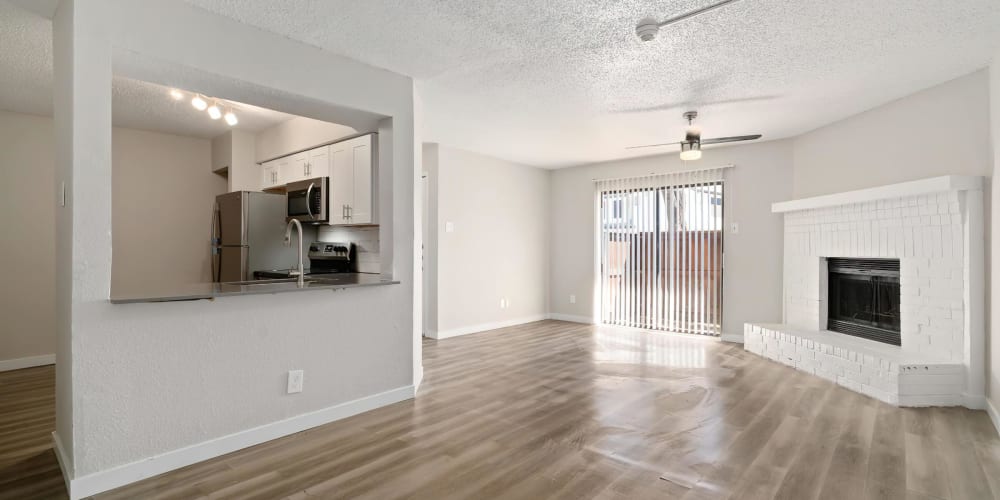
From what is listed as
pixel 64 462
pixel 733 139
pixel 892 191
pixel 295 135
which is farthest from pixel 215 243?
pixel 892 191

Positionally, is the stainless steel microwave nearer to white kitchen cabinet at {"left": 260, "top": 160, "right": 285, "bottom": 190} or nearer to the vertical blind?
white kitchen cabinet at {"left": 260, "top": 160, "right": 285, "bottom": 190}

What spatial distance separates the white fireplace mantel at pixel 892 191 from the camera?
334cm

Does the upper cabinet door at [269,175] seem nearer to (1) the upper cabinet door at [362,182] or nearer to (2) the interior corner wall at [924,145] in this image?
(1) the upper cabinet door at [362,182]

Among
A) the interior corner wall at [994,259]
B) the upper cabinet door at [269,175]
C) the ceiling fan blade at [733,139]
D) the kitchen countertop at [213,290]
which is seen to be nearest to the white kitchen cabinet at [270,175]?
the upper cabinet door at [269,175]

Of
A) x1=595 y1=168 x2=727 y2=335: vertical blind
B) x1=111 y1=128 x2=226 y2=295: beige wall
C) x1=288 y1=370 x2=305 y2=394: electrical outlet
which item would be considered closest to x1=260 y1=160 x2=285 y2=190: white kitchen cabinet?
x1=111 y1=128 x2=226 y2=295: beige wall

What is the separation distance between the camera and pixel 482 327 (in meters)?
6.40

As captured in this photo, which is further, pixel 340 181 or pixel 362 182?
pixel 340 181

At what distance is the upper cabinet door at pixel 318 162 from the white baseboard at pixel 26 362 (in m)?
3.13

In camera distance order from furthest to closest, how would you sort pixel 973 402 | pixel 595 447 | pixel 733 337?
1. pixel 733 337
2. pixel 973 402
3. pixel 595 447

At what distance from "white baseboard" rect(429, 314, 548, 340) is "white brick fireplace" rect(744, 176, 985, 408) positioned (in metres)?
3.38

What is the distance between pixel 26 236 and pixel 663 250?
7138mm

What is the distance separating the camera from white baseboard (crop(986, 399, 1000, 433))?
2947mm

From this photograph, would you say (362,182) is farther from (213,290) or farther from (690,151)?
(690,151)

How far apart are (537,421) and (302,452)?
1.45 m
